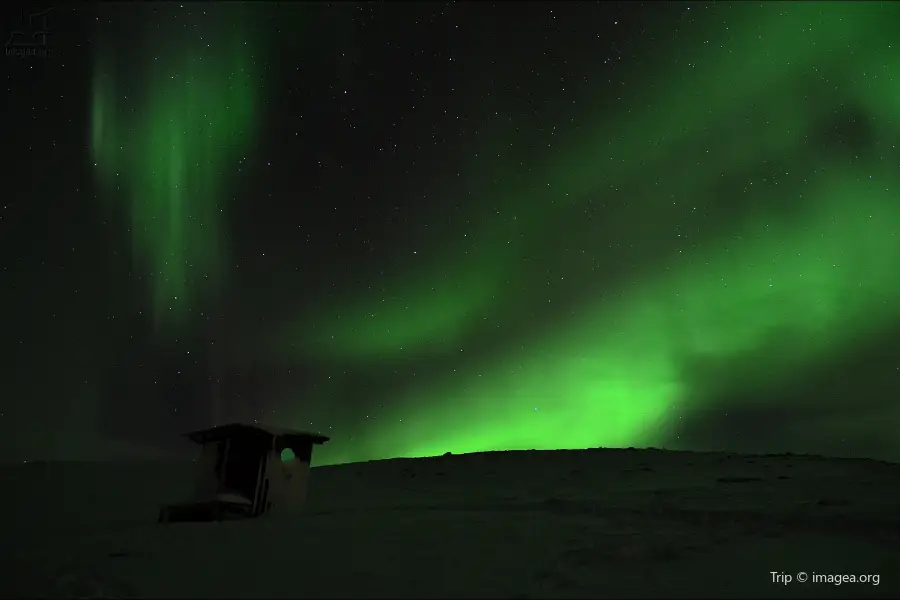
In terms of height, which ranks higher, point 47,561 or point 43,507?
point 43,507

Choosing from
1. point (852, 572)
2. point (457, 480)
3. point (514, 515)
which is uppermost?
point (457, 480)

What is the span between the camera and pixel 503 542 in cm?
1374

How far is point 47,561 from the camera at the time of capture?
1307 cm

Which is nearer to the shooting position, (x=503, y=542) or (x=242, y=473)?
(x=503, y=542)

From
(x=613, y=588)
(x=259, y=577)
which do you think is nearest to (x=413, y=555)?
(x=259, y=577)

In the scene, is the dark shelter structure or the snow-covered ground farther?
the dark shelter structure

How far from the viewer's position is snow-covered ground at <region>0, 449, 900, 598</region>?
10.7 meters

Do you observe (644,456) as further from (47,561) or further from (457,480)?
(47,561)

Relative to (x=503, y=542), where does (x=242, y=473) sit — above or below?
above

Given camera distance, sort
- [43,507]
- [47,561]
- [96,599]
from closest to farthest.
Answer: [96,599] < [47,561] < [43,507]

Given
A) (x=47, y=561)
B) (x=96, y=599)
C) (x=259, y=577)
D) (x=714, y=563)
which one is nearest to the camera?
(x=96, y=599)

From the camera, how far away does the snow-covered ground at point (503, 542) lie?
35.1 feet

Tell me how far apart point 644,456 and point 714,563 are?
22.2 m

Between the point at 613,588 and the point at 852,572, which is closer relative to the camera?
the point at 613,588
